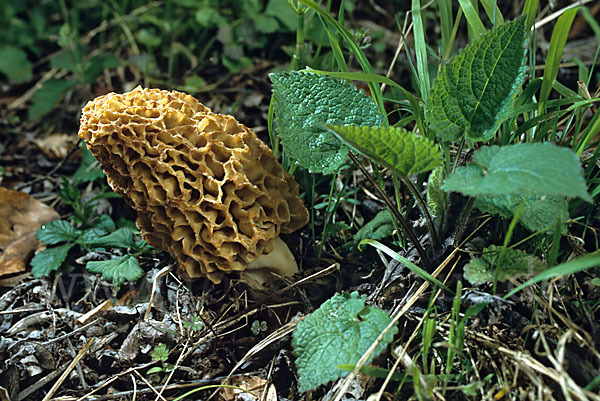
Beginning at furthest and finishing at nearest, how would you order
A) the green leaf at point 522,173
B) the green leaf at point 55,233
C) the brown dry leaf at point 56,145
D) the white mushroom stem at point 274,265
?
the brown dry leaf at point 56,145 → the green leaf at point 55,233 → the white mushroom stem at point 274,265 → the green leaf at point 522,173

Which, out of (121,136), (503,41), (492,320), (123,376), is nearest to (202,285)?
(123,376)

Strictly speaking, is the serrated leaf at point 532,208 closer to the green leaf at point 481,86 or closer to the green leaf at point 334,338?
the green leaf at point 481,86

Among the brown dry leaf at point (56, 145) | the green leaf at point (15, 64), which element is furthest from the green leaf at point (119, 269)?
the green leaf at point (15, 64)

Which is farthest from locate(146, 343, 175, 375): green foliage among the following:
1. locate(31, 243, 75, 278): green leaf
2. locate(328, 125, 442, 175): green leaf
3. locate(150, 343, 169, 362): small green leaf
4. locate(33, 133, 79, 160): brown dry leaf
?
locate(33, 133, 79, 160): brown dry leaf

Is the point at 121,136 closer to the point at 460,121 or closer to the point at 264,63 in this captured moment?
the point at 460,121

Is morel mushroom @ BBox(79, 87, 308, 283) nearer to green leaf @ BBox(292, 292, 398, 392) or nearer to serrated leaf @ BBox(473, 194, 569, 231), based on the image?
green leaf @ BBox(292, 292, 398, 392)
